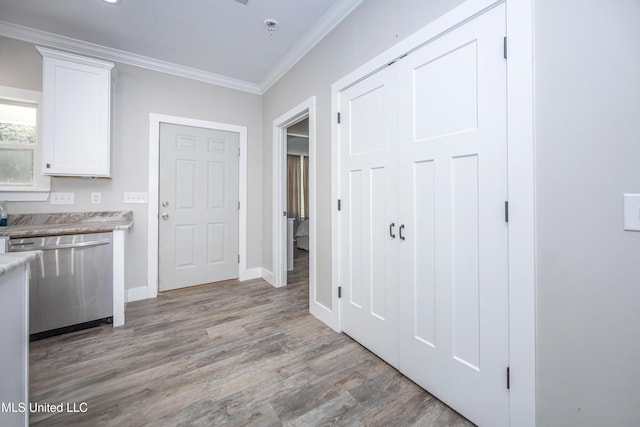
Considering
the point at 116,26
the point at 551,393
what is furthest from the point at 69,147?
the point at 551,393

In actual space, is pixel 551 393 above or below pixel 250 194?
below

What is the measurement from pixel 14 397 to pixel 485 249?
2.00m

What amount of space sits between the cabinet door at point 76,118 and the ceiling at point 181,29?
37 cm

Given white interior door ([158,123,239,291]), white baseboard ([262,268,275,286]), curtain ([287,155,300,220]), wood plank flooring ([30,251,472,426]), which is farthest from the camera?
curtain ([287,155,300,220])

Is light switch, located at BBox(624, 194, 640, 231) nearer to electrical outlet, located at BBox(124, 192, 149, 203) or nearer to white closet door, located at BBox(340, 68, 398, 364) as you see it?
white closet door, located at BBox(340, 68, 398, 364)

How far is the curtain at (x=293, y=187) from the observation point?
688cm

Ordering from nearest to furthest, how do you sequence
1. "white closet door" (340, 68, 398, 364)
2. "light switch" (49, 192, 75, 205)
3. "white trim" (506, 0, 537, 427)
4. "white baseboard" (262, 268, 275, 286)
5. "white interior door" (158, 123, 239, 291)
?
Result: "white trim" (506, 0, 537, 427)
"white closet door" (340, 68, 398, 364)
"light switch" (49, 192, 75, 205)
"white interior door" (158, 123, 239, 291)
"white baseboard" (262, 268, 275, 286)

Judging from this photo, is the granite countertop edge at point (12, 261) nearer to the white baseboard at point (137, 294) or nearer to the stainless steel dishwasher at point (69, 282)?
the stainless steel dishwasher at point (69, 282)

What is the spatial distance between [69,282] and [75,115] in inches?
60.1

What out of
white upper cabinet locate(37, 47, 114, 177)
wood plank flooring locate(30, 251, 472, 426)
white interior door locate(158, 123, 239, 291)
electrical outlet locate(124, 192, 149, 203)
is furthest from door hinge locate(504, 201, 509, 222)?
electrical outlet locate(124, 192, 149, 203)

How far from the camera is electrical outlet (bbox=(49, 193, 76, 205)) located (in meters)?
2.52

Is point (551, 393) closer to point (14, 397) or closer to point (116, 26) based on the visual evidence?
point (14, 397)

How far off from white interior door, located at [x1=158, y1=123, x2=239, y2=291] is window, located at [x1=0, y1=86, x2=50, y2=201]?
102 centimetres

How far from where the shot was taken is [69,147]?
2.36m
